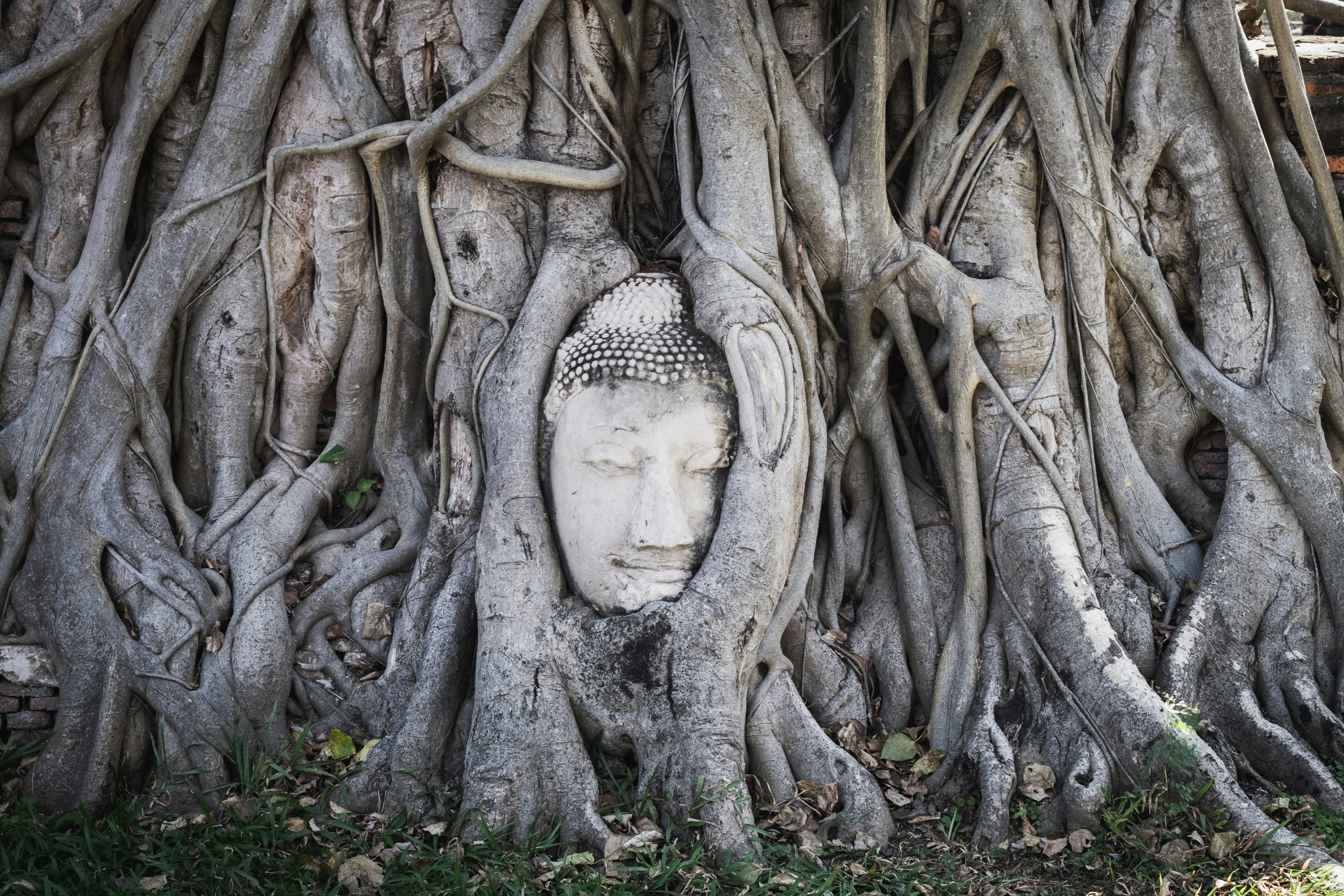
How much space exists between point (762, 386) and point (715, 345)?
190 mm

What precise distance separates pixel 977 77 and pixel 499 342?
5.88 feet

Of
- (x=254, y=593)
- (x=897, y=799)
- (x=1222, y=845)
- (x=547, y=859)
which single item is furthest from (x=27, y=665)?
(x=1222, y=845)

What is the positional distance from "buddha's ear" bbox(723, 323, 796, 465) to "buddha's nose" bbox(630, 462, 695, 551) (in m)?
0.25

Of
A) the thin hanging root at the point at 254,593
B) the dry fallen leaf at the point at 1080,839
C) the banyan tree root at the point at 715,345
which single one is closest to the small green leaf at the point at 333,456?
the banyan tree root at the point at 715,345

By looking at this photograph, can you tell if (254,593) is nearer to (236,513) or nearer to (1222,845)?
(236,513)

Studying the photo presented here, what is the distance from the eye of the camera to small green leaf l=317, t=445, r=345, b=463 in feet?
11.4

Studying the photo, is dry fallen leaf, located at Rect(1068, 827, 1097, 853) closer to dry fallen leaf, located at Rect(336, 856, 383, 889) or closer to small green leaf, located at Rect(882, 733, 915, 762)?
small green leaf, located at Rect(882, 733, 915, 762)

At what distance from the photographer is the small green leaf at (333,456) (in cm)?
348

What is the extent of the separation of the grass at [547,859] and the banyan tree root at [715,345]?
159 millimetres

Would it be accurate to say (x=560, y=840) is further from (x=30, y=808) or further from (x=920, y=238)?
(x=920, y=238)

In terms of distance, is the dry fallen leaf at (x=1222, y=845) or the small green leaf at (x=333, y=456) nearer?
the dry fallen leaf at (x=1222, y=845)

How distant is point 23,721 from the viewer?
10.5 feet

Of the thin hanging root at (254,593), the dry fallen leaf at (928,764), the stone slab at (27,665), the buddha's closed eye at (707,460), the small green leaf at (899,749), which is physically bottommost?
the dry fallen leaf at (928,764)

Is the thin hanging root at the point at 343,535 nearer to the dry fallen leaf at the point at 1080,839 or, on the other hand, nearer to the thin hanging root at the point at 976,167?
the thin hanging root at the point at 976,167
